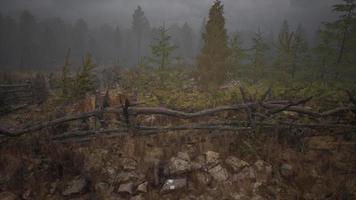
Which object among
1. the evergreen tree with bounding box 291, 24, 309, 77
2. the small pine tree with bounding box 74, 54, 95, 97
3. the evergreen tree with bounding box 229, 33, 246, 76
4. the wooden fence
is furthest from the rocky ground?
the evergreen tree with bounding box 291, 24, 309, 77

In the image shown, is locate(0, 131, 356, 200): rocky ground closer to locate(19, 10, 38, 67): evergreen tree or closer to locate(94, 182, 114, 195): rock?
locate(94, 182, 114, 195): rock

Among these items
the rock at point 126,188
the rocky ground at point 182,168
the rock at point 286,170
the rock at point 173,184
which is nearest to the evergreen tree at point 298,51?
the rocky ground at point 182,168

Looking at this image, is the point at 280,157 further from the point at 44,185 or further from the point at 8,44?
the point at 8,44

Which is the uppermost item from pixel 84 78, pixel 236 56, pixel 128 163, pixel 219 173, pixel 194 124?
pixel 236 56

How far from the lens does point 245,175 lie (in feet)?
13.3

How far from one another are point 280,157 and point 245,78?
1976 cm

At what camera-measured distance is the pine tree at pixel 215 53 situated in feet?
67.3

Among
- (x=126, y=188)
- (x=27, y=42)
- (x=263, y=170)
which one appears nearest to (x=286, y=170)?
(x=263, y=170)

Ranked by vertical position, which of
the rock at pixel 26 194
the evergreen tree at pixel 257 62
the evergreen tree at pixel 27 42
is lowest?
the rock at pixel 26 194

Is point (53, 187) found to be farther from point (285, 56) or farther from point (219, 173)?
point (285, 56)

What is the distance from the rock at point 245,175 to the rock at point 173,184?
2.87ft

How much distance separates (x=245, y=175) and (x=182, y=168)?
1097 millimetres

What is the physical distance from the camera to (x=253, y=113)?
505cm

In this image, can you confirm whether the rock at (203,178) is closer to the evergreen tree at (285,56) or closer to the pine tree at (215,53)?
the pine tree at (215,53)
